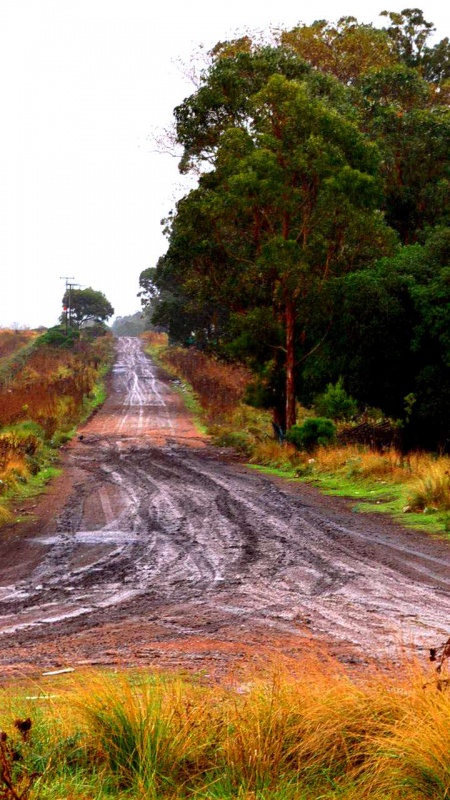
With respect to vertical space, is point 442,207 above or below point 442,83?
below

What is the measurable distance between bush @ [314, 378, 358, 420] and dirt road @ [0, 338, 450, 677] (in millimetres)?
8621

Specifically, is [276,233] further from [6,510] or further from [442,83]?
[442,83]

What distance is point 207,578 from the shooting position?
984cm

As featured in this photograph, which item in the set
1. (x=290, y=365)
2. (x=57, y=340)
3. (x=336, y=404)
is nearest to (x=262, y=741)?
(x=290, y=365)

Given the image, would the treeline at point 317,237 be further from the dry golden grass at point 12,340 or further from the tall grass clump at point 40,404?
the dry golden grass at point 12,340

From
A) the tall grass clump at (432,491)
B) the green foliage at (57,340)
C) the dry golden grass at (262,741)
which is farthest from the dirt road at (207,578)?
the green foliage at (57,340)

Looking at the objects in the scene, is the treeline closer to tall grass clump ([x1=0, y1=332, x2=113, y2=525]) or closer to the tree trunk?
the tree trunk

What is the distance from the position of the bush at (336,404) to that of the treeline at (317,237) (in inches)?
29.7

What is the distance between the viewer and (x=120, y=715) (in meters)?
4.33

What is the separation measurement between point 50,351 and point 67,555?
187 feet

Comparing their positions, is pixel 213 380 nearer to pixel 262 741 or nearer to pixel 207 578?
pixel 207 578

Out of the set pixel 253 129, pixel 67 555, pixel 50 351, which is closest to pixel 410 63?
pixel 253 129

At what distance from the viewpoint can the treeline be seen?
22031 millimetres

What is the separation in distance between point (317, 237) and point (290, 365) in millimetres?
4141
